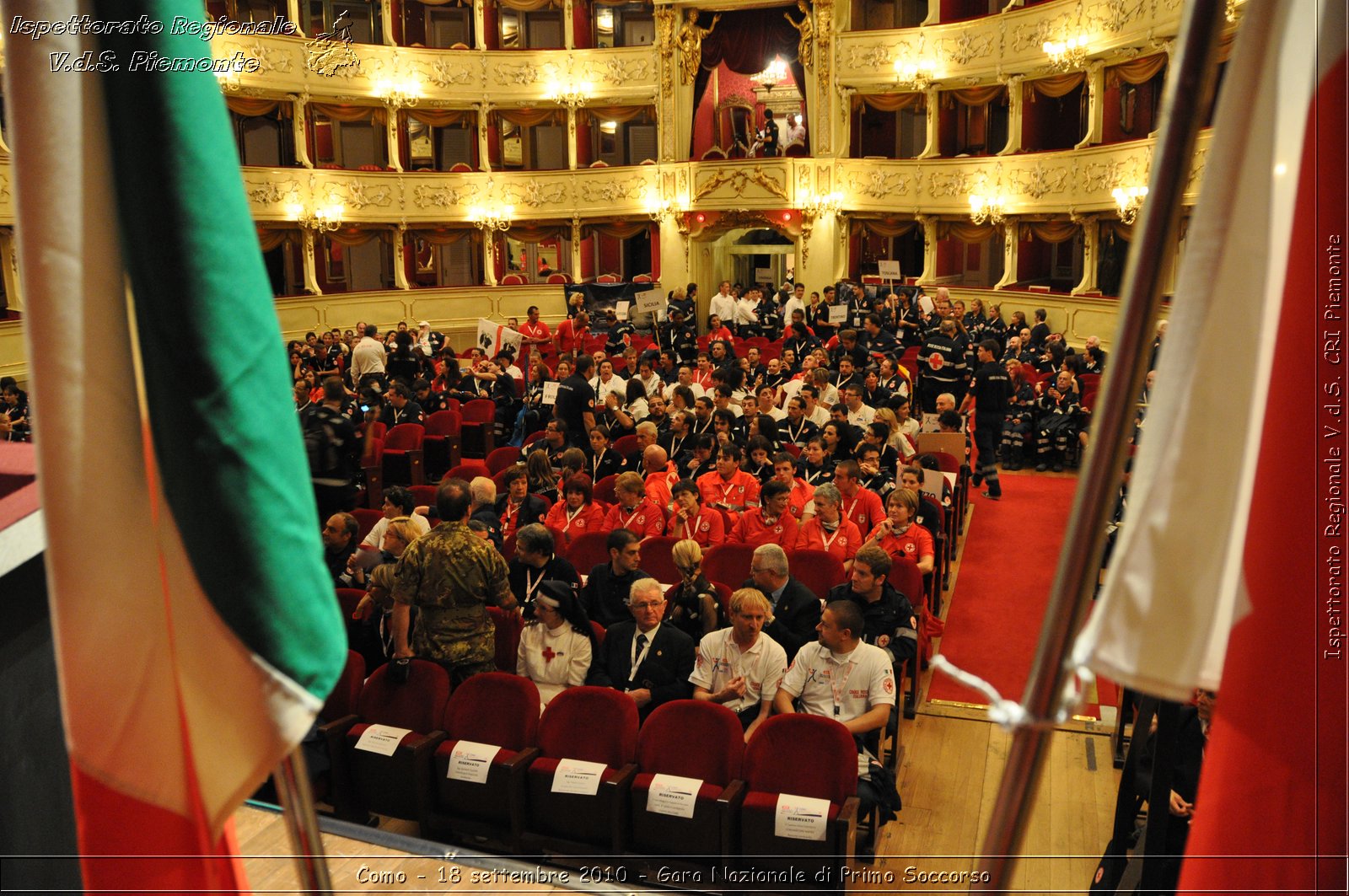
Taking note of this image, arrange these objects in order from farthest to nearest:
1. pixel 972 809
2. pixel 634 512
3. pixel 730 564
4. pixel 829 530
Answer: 1. pixel 634 512
2. pixel 829 530
3. pixel 730 564
4. pixel 972 809

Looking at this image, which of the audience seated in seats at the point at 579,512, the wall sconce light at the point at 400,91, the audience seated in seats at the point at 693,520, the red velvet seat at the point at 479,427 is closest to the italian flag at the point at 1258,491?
the audience seated in seats at the point at 693,520

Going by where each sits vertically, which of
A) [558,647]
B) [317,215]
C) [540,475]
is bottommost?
[558,647]

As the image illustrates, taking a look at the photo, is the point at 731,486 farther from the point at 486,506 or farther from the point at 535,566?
the point at 535,566

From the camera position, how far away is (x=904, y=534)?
7.42 metres

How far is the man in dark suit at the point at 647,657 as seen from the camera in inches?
220

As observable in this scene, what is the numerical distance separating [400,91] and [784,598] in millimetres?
21119

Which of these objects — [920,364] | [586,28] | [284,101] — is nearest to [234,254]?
[920,364]

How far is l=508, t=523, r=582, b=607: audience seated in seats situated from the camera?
20.4ft

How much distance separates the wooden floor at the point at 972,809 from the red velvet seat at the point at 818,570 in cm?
101

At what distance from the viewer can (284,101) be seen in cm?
A: 2314

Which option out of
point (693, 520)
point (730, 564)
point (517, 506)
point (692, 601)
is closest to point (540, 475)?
point (517, 506)

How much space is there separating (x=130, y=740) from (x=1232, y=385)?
135 centimetres

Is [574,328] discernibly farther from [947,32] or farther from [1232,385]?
[1232,385]

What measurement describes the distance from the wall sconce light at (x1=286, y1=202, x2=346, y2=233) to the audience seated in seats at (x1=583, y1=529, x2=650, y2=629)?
62.4 feet
